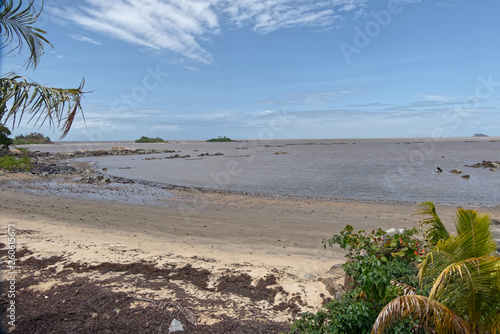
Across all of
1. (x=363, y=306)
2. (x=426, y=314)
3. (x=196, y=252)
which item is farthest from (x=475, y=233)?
(x=196, y=252)

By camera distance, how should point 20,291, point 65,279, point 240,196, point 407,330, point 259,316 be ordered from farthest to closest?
1. point 240,196
2. point 65,279
3. point 20,291
4. point 259,316
5. point 407,330

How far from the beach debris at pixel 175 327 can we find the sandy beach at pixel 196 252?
0.10 meters

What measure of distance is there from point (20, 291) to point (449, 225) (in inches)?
516

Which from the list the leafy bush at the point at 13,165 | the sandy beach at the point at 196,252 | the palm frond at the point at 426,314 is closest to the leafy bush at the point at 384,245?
the sandy beach at the point at 196,252

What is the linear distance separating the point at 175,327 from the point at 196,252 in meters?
3.70

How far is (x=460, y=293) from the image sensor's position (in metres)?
3.35

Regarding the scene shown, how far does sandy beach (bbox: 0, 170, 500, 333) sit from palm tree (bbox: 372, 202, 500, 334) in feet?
7.19

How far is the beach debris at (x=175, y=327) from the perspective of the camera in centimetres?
461

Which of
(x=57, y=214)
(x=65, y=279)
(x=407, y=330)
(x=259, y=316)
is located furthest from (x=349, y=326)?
(x=57, y=214)

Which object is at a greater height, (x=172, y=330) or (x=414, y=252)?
(x=414, y=252)

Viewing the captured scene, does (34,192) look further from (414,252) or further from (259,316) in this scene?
(414,252)

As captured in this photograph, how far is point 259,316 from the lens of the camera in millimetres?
5078

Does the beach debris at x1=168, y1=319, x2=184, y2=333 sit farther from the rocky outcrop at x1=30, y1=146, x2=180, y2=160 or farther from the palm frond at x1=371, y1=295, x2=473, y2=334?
the rocky outcrop at x1=30, y1=146, x2=180, y2=160

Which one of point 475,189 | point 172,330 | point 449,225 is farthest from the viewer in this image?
point 475,189
